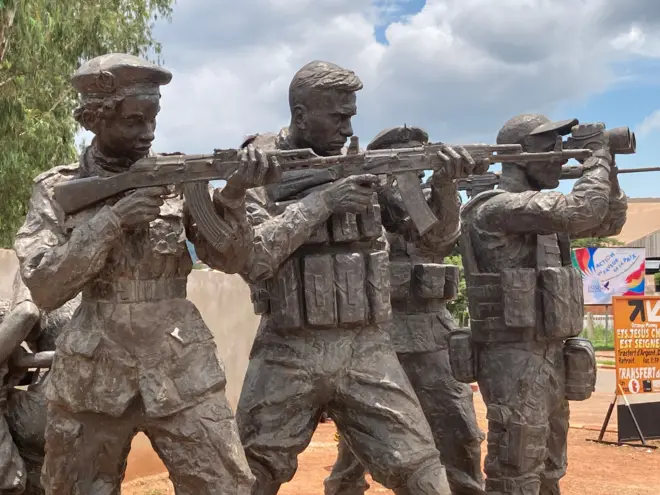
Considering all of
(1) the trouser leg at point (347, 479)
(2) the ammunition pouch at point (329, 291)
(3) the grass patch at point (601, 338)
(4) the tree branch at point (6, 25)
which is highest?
(4) the tree branch at point (6, 25)

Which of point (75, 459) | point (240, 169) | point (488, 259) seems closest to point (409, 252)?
point (488, 259)

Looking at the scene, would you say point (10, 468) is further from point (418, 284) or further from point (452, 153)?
point (452, 153)

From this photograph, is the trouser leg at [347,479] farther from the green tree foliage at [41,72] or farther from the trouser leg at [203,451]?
the green tree foliage at [41,72]

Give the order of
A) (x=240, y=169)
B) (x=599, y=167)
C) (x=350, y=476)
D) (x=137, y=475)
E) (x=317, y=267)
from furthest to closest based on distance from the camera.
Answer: (x=137, y=475), (x=350, y=476), (x=599, y=167), (x=317, y=267), (x=240, y=169)

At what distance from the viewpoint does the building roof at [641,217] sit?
39469 mm

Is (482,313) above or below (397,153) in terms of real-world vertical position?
below

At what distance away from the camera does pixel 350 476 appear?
5.73 m

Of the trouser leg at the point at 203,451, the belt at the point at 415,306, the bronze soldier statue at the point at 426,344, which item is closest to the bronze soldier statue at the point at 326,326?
the trouser leg at the point at 203,451

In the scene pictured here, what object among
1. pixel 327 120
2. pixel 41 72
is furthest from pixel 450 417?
pixel 41 72

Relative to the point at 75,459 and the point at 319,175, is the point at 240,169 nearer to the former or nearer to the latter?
the point at 319,175

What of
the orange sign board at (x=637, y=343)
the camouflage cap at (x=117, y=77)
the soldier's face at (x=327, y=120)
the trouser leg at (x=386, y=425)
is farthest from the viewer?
the orange sign board at (x=637, y=343)

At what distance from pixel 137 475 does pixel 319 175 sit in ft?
13.9

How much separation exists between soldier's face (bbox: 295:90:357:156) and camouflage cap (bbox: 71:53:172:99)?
1.05m

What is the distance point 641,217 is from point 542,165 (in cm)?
3726
